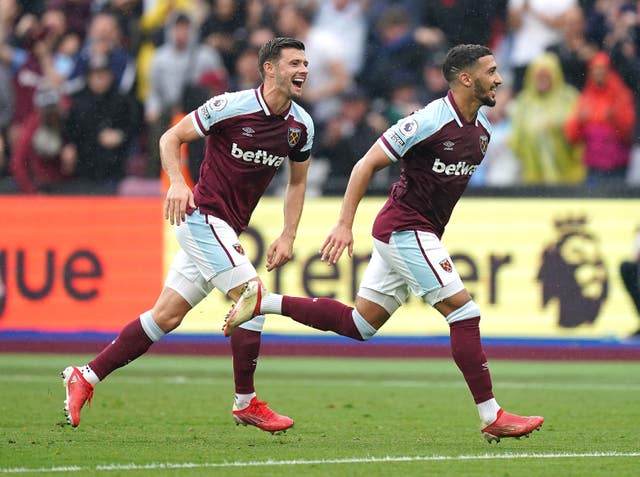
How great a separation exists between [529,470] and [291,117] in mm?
2907

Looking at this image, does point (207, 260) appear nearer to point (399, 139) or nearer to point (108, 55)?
point (399, 139)

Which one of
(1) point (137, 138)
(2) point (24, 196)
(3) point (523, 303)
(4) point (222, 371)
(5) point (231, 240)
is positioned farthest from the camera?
(1) point (137, 138)

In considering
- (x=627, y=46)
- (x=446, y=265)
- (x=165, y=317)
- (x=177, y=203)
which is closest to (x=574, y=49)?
(x=627, y=46)

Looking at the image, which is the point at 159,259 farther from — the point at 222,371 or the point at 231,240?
the point at 231,240

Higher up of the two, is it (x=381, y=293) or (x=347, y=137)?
(x=347, y=137)

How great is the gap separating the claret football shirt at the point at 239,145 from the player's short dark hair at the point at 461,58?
1.00 m

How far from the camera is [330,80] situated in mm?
16844

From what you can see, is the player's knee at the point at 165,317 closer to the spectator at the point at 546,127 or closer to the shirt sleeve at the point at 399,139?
the shirt sleeve at the point at 399,139

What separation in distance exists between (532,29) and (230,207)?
8.60m

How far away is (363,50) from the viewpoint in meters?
17.1

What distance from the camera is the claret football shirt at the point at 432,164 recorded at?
8.42 metres

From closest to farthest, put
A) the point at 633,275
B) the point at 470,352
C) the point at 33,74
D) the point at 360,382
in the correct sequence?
the point at 470,352 < the point at 360,382 < the point at 633,275 < the point at 33,74

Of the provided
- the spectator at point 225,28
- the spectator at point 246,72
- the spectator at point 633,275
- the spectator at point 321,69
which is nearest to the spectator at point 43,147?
the spectator at point 225,28

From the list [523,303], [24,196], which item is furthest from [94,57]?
[523,303]
